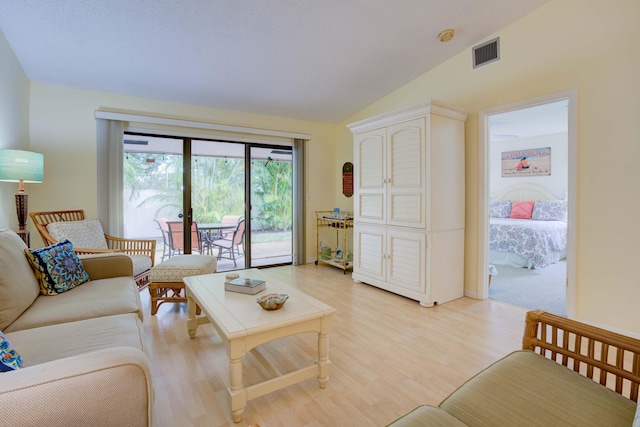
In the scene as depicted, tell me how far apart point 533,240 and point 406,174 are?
8.78 ft

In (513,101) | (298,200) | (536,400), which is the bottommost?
(536,400)

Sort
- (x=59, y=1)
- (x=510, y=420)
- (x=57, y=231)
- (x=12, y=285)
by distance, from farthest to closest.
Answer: (x=57, y=231)
(x=59, y=1)
(x=12, y=285)
(x=510, y=420)

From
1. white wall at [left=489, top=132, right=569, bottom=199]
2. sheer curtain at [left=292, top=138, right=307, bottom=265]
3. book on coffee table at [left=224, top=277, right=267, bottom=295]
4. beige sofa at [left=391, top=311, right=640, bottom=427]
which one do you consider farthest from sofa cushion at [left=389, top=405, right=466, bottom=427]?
white wall at [left=489, top=132, right=569, bottom=199]

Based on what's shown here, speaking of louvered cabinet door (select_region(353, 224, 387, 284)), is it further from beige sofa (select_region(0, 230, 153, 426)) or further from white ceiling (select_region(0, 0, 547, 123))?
beige sofa (select_region(0, 230, 153, 426))

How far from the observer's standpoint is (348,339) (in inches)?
92.8

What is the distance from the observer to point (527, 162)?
6.19 meters

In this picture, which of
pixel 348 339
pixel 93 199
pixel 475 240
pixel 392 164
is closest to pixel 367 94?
pixel 392 164

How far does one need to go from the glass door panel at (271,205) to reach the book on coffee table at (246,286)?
2.60 m

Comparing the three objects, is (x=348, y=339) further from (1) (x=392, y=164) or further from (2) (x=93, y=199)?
(2) (x=93, y=199)

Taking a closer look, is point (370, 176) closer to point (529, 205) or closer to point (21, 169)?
point (21, 169)

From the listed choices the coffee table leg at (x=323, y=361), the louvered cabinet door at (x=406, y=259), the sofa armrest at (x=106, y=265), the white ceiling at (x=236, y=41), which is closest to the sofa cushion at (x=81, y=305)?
the sofa armrest at (x=106, y=265)

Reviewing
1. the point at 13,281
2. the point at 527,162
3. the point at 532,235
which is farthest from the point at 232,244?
the point at 527,162

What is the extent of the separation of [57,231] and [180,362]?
2041 millimetres

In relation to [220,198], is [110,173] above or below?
above
